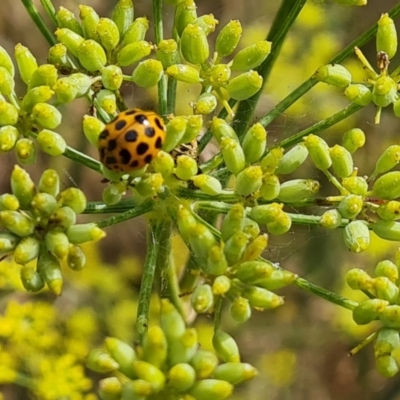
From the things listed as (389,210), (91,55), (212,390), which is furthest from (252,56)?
(212,390)

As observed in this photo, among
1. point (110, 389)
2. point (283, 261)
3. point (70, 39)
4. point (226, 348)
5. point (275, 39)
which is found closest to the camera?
point (110, 389)

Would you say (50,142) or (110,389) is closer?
(110,389)

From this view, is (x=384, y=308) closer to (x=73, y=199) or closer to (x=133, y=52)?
(x=73, y=199)

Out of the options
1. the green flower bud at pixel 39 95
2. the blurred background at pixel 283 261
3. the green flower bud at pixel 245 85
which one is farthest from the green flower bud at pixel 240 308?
the blurred background at pixel 283 261

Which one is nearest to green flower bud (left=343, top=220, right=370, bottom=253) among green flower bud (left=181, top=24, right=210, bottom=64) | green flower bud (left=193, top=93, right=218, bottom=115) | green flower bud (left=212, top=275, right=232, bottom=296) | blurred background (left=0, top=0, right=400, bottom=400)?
green flower bud (left=212, top=275, right=232, bottom=296)

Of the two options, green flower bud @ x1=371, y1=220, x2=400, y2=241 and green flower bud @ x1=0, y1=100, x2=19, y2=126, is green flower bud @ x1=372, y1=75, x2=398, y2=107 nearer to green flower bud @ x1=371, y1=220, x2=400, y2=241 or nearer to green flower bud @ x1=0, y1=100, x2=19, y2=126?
green flower bud @ x1=371, y1=220, x2=400, y2=241

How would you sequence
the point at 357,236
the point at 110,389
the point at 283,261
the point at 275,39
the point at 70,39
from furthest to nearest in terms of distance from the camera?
the point at 283,261 < the point at 275,39 < the point at 70,39 < the point at 357,236 < the point at 110,389
